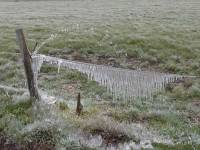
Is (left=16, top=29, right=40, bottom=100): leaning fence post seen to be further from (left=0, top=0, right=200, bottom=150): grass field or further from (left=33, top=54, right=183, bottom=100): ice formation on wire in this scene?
(left=33, top=54, right=183, bottom=100): ice formation on wire

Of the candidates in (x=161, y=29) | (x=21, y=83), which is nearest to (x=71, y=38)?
(x=161, y=29)

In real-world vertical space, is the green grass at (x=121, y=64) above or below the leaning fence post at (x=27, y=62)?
below

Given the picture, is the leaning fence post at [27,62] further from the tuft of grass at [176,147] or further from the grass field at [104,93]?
the tuft of grass at [176,147]

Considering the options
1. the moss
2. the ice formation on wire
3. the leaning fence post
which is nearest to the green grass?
the moss

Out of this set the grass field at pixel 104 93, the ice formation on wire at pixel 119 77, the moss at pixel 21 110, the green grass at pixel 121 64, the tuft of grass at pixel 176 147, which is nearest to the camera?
the tuft of grass at pixel 176 147

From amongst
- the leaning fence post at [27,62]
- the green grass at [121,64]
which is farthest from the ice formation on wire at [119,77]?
the green grass at [121,64]

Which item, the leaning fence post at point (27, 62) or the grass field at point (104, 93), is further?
the leaning fence post at point (27, 62)

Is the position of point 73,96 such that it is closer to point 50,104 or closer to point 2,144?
point 50,104

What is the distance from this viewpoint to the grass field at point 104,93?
11.2 meters

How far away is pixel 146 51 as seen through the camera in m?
25.7

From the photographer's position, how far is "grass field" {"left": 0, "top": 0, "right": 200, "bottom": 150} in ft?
36.8

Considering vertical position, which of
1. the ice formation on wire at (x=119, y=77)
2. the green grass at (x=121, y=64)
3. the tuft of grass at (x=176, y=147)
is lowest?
the green grass at (x=121, y=64)

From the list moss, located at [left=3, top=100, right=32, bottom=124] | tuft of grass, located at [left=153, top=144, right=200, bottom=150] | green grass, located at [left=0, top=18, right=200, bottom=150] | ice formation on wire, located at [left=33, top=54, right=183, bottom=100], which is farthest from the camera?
ice formation on wire, located at [left=33, top=54, right=183, bottom=100]

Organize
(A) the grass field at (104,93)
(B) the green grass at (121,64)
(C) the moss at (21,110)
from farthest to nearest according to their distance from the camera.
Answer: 1. (B) the green grass at (121,64)
2. (C) the moss at (21,110)
3. (A) the grass field at (104,93)
